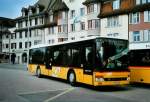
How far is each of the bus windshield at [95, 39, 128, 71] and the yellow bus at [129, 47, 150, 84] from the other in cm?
210

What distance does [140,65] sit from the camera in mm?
19297

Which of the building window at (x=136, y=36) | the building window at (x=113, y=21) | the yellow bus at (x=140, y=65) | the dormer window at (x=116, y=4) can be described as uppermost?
the dormer window at (x=116, y=4)

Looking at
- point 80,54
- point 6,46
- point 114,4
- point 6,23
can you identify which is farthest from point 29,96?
point 6,23

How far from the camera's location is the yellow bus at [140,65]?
18.8m

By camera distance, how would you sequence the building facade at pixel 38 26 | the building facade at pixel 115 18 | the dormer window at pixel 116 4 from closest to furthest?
the building facade at pixel 115 18 < the dormer window at pixel 116 4 < the building facade at pixel 38 26

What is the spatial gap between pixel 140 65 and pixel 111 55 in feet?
11.2

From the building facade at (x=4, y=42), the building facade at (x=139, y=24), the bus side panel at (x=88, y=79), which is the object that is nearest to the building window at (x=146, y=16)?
the building facade at (x=139, y=24)

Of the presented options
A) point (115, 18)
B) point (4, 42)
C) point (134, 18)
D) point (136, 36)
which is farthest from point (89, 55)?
point (4, 42)

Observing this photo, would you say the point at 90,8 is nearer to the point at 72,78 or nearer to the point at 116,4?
the point at 116,4

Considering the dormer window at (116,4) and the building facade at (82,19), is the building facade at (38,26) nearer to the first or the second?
the building facade at (82,19)

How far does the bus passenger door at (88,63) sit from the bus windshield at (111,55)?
54cm

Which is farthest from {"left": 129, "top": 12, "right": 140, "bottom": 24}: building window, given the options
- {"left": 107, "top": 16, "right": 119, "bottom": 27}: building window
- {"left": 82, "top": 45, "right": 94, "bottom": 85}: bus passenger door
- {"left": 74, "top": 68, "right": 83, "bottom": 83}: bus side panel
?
{"left": 82, "top": 45, "right": 94, "bottom": 85}: bus passenger door

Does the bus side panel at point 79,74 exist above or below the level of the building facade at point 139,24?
below

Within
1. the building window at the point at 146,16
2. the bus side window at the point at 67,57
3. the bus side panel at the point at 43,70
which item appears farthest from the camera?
the building window at the point at 146,16
